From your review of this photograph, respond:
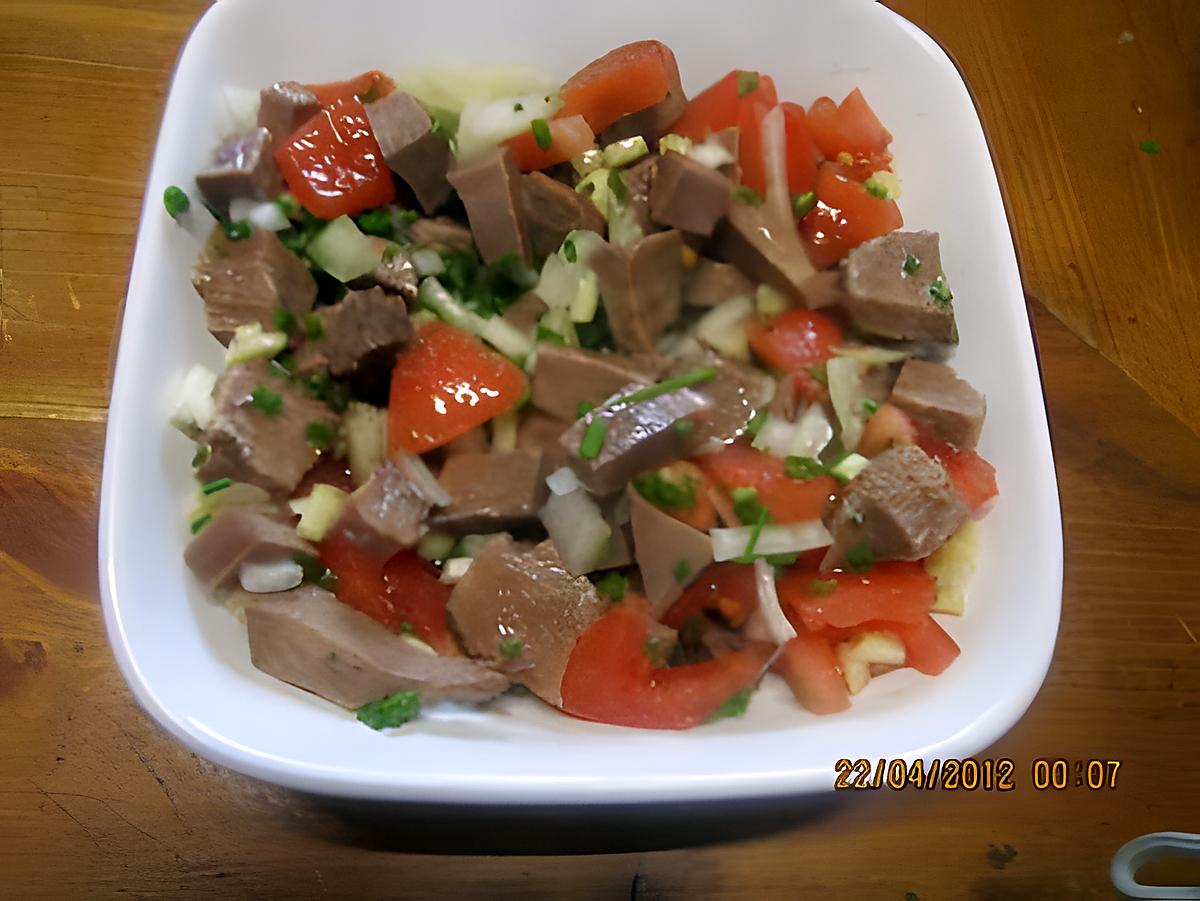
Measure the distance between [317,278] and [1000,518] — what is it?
1309 millimetres

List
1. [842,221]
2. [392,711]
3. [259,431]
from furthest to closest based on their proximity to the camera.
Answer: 1. [842,221]
2. [259,431]
3. [392,711]

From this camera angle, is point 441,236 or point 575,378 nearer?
point 575,378

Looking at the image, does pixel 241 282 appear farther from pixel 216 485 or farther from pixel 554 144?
pixel 554 144

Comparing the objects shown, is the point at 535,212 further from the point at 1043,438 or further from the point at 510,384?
the point at 1043,438

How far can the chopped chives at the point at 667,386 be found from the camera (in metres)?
1.32

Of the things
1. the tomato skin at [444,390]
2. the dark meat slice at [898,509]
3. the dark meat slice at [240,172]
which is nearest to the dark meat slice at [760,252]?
the dark meat slice at [898,509]

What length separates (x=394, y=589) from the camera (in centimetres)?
137

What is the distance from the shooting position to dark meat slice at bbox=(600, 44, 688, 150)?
1562mm

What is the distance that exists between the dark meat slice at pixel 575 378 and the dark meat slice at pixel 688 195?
0.93ft

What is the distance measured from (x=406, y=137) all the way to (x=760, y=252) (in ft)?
2.15
